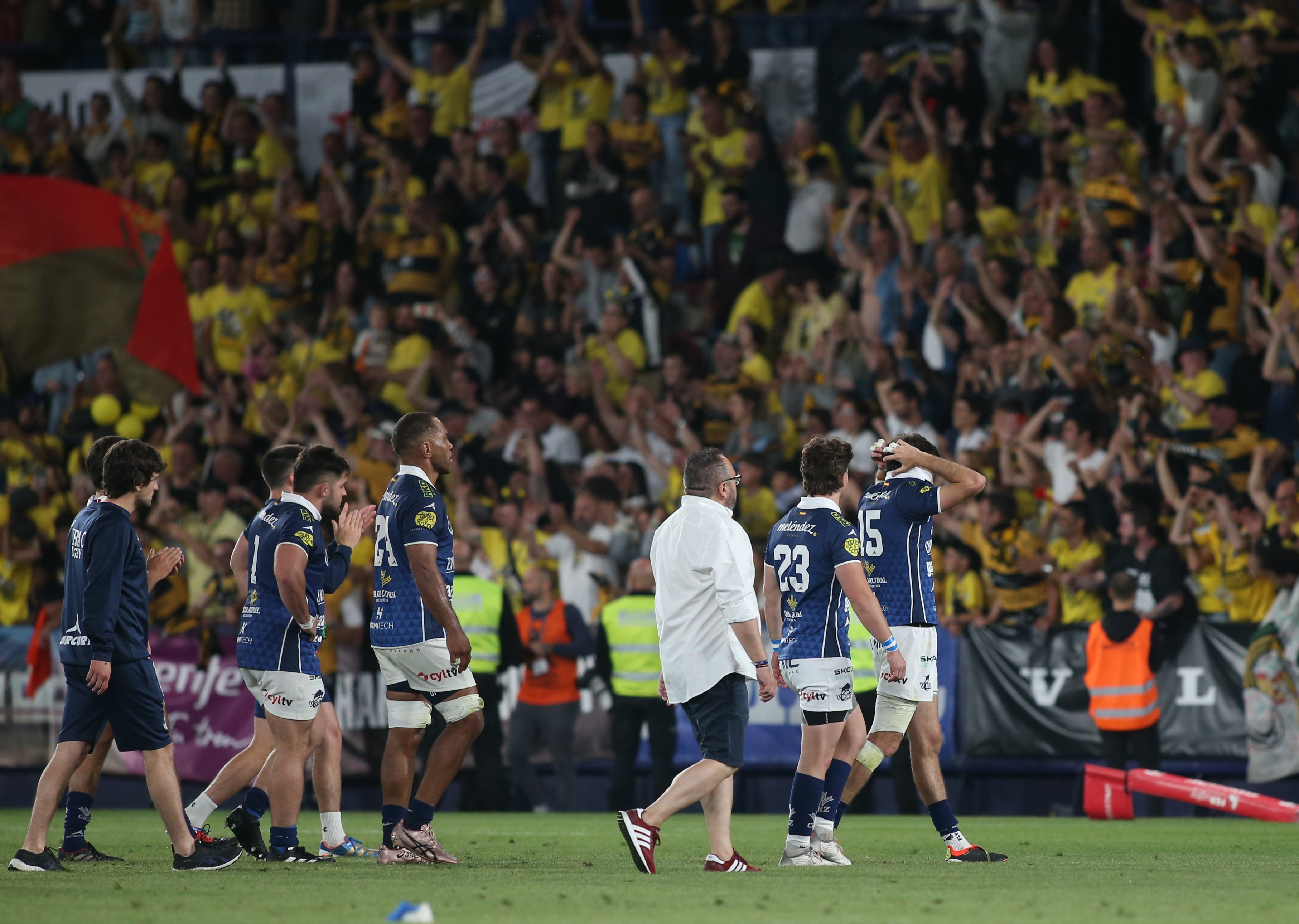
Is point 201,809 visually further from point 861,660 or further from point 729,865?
point 861,660

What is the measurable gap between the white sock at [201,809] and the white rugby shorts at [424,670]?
1.32 metres

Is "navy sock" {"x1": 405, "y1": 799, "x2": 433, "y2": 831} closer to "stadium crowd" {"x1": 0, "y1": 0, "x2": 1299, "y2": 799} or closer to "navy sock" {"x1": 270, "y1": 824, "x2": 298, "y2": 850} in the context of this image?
"navy sock" {"x1": 270, "y1": 824, "x2": 298, "y2": 850}

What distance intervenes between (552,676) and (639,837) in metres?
7.16

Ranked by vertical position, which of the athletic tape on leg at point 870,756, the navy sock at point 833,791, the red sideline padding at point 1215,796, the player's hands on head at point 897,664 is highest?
the player's hands on head at point 897,664

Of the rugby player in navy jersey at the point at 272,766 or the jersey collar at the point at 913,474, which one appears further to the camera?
the jersey collar at the point at 913,474

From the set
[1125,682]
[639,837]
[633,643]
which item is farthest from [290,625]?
[1125,682]

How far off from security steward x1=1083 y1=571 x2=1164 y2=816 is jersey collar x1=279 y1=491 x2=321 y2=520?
767 centimetres

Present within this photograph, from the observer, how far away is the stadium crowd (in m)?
16.6

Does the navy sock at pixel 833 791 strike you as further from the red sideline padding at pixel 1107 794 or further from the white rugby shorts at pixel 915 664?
the red sideline padding at pixel 1107 794

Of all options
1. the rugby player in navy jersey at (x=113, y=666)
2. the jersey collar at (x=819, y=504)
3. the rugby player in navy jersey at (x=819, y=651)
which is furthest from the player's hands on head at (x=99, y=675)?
the jersey collar at (x=819, y=504)

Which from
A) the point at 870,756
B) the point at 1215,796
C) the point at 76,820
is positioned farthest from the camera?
the point at 1215,796

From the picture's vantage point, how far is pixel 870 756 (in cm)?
1025

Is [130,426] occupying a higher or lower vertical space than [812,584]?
higher

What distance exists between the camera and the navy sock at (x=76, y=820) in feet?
34.1
